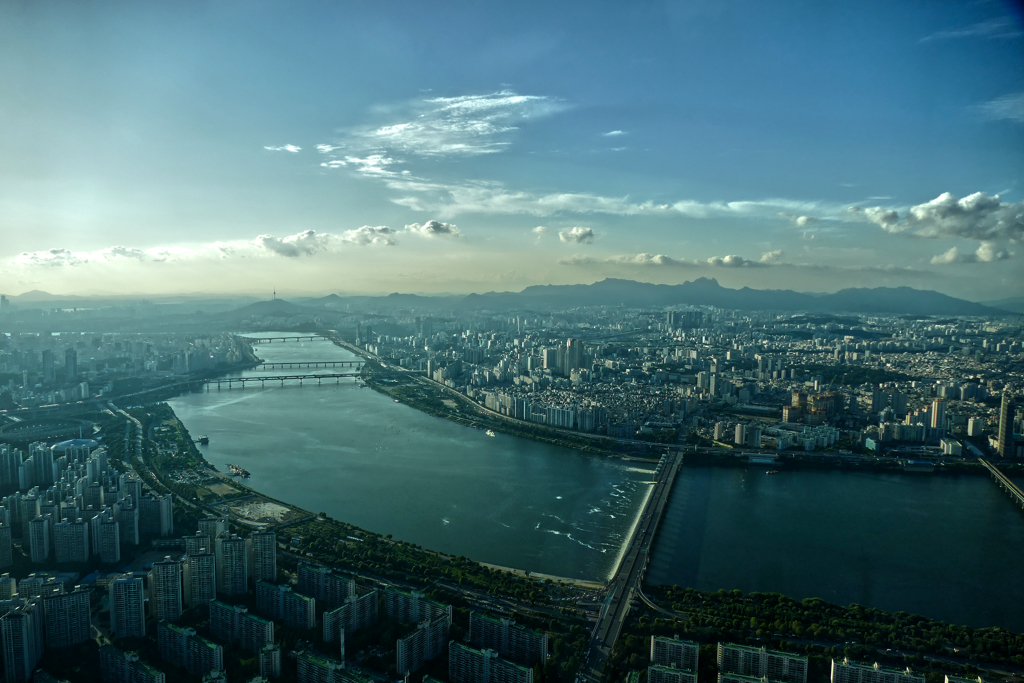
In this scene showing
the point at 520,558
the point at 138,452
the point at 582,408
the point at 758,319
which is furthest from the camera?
the point at 758,319

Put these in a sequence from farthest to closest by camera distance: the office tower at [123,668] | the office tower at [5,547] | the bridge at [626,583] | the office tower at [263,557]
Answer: the office tower at [5,547] → the office tower at [263,557] → the bridge at [626,583] → the office tower at [123,668]

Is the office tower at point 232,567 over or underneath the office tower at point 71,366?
underneath

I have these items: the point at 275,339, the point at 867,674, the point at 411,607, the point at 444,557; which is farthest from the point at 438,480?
the point at 275,339

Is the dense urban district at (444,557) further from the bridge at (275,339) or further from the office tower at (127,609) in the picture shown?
the bridge at (275,339)

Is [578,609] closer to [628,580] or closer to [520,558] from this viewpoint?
[628,580]

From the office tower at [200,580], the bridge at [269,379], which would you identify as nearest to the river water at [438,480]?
the office tower at [200,580]

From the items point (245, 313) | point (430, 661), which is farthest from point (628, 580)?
point (245, 313)
